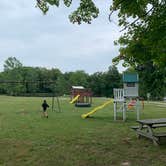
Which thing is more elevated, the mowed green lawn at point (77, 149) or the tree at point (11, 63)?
the tree at point (11, 63)

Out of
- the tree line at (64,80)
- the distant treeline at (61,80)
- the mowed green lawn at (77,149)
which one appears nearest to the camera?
the mowed green lawn at (77,149)

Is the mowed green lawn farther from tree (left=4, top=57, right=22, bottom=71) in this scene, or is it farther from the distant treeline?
tree (left=4, top=57, right=22, bottom=71)

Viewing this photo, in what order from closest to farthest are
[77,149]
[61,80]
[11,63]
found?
[77,149]
[61,80]
[11,63]

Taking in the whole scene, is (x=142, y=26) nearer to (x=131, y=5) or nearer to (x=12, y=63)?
(x=131, y=5)

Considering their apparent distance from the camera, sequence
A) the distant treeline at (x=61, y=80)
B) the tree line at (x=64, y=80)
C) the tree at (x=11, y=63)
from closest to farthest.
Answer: the distant treeline at (x=61, y=80), the tree line at (x=64, y=80), the tree at (x=11, y=63)

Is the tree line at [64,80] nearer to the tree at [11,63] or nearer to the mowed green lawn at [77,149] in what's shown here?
the tree at [11,63]

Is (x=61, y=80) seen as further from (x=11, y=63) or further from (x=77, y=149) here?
(x=77, y=149)

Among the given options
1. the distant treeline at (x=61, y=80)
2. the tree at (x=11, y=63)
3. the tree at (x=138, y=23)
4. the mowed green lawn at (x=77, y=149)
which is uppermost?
the tree at (x=11, y=63)

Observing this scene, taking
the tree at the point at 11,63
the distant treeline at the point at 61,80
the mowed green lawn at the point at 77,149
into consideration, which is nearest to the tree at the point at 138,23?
the mowed green lawn at the point at 77,149

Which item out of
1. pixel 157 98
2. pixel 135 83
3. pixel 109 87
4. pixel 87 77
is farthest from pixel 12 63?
pixel 135 83

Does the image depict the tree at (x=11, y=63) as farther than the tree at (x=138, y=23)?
Yes

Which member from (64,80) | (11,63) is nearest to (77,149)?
(64,80)

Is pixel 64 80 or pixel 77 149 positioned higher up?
pixel 64 80

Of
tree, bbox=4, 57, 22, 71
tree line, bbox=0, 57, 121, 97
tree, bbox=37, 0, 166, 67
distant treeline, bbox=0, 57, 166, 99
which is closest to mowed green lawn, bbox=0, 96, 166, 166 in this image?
tree, bbox=37, 0, 166, 67
